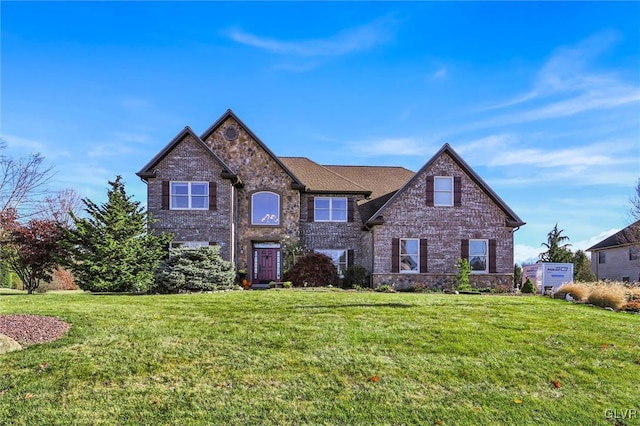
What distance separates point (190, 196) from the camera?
2212 cm

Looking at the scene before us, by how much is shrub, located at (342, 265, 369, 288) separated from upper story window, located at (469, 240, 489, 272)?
511 cm

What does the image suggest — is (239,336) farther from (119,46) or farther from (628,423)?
(119,46)

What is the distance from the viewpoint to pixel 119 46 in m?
13.8

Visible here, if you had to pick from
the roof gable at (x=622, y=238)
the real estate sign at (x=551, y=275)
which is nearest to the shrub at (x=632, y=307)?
the real estate sign at (x=551, y=275)

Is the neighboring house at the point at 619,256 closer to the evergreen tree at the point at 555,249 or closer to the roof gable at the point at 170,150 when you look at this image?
the evergreen tree at the point at 555,249

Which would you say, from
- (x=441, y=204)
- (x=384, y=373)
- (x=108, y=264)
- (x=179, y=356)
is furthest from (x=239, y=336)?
(x=441, y=204)

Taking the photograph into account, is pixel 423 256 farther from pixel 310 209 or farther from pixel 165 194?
pixel 165 194

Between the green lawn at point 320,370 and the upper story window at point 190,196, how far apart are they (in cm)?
1040

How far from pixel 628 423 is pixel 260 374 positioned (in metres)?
5.67

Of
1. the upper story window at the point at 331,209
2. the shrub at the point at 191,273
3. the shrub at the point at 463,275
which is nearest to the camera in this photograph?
the shrub at the point at 191,273

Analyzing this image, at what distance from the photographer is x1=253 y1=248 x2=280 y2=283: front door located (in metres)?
23.9

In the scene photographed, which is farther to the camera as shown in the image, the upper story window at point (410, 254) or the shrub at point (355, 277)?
the shrub at point (355, 277)

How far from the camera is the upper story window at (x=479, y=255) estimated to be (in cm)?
2300

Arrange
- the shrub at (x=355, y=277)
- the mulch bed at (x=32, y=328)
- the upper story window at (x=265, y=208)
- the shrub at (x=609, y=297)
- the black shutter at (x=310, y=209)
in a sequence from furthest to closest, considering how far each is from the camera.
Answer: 1. the black shutter at (x=310, y=209)
2. the upper story window at (x=265, y=208)
3. the shrub at (x=355, y=277)
4. the shrub at (x=609, y=297)
5. the mulch bed at (x=32, y=328)
